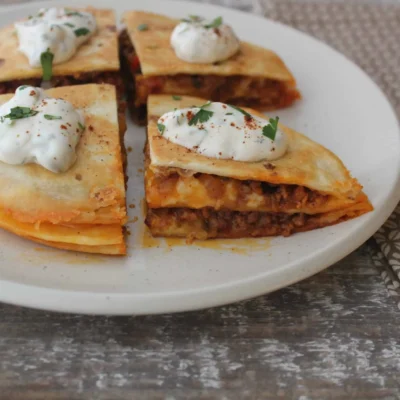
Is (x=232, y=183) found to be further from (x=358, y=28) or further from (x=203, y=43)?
(x=358, y=28)

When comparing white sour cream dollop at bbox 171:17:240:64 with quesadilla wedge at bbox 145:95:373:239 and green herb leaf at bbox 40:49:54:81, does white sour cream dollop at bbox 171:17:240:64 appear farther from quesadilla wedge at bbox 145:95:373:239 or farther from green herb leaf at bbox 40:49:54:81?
quesadilla wedge at bbox 145:95:373:239

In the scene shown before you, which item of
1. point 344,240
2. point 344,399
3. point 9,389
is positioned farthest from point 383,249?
point 9,389

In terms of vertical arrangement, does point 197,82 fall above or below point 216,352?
above

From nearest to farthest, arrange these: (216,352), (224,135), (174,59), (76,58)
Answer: (216,352), (224,135), (76,58), (174,59)

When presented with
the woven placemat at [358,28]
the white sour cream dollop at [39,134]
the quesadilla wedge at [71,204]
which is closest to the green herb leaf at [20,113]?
the white sour cream dollop at [39,134]

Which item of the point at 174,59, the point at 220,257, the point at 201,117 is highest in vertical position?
the point at 201,117

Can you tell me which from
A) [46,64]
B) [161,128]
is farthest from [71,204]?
[46,64]

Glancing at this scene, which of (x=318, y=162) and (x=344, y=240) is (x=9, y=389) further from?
(x=318, y=162)
